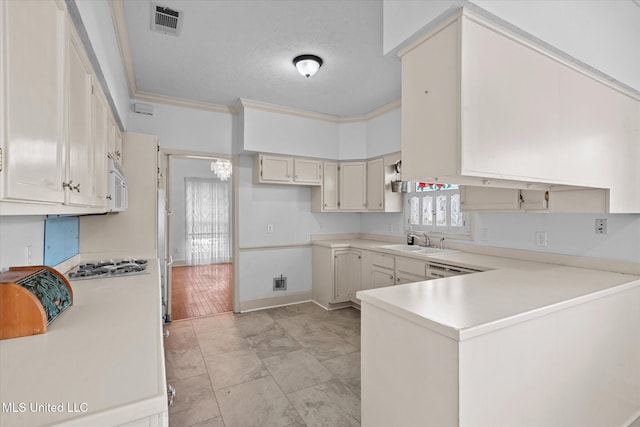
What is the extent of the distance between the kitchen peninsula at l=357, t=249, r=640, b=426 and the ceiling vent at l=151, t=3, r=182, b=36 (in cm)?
232

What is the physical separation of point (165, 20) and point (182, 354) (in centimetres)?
287

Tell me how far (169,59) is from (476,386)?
3.34 m

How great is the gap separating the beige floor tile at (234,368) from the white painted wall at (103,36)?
7.49 ft

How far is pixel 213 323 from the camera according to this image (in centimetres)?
382

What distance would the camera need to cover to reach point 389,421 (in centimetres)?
154

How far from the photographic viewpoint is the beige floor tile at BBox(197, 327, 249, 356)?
309 cm

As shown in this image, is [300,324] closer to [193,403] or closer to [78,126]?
[193,403]

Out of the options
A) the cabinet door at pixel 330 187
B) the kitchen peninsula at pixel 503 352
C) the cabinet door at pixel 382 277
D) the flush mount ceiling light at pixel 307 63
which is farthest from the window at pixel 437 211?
the flush mount ceiling light at pixel 307 63

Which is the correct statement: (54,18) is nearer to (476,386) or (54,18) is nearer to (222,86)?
(476,386)

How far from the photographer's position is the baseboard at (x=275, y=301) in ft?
13.9

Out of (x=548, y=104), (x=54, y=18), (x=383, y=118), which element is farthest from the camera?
(x=383, y=118)

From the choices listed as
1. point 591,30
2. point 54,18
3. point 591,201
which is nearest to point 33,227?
point 54,18

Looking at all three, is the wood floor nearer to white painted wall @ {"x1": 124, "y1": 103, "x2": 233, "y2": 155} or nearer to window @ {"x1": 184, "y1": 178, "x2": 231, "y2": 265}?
window @ {"x1": 184, "y1": 178, "x2": 231, "y2": 265}

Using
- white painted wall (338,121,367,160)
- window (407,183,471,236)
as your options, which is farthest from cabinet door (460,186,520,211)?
white painted wall (338,121,367,160)
